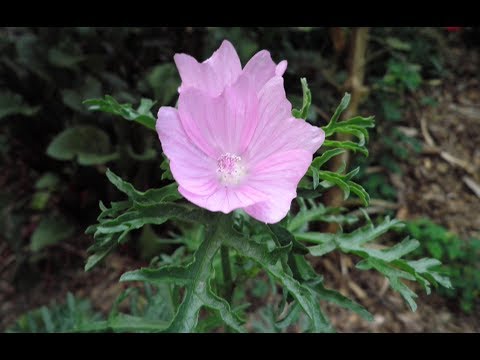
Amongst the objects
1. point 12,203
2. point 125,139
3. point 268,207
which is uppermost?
point 268,207

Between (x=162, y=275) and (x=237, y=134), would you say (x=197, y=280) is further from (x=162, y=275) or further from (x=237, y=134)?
(x=237, y=134)

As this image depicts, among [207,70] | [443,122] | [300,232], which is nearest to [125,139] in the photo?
[300,232]

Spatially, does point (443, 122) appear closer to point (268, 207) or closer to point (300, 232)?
point (300, 232)

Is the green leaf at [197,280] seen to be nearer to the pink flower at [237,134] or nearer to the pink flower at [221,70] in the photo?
the pink flower at [237,134]

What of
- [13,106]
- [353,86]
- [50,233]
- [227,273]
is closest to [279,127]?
[227,273]

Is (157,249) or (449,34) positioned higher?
(449,34)

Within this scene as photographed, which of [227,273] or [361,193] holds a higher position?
[361,193]

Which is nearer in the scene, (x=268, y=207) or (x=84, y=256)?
(x=268, y=207)
